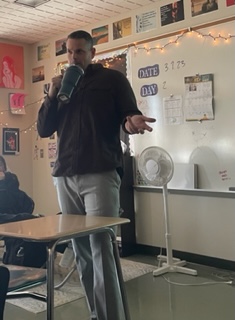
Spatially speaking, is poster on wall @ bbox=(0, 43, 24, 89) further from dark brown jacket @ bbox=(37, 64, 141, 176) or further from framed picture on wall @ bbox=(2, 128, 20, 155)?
dark brown jacket @ bbox=(37, 64, 141, 176)

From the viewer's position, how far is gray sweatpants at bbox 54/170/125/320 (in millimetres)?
1924

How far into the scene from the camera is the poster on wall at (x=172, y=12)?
3883 mm

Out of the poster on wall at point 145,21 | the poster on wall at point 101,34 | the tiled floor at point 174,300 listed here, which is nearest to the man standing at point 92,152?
the tiled floor at point 174,300

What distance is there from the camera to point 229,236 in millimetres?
3627

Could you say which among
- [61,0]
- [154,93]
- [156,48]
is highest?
[61,0]

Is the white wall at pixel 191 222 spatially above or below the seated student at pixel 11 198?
below

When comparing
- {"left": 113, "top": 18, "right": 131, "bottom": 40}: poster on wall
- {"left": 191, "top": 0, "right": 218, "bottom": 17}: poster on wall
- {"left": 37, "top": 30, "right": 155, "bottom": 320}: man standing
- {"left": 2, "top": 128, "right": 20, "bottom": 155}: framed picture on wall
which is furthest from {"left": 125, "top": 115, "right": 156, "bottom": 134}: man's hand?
{"left": 2, "top": 128, "right": 20, "bottom": 155}: framed picture on wall

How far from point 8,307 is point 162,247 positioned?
1.79 meters

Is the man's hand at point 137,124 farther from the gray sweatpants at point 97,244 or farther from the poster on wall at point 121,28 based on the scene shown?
the poster on wall at point 121,28

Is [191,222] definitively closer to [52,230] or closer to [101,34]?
[101,34]

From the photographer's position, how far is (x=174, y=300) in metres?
2.92

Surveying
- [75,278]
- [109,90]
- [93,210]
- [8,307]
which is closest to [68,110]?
[109,90]


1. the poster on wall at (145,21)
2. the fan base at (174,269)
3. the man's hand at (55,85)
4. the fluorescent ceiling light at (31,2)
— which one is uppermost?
the fluorescent ceiling light at (31,2)

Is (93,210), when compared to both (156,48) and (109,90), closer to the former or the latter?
(109,90)
